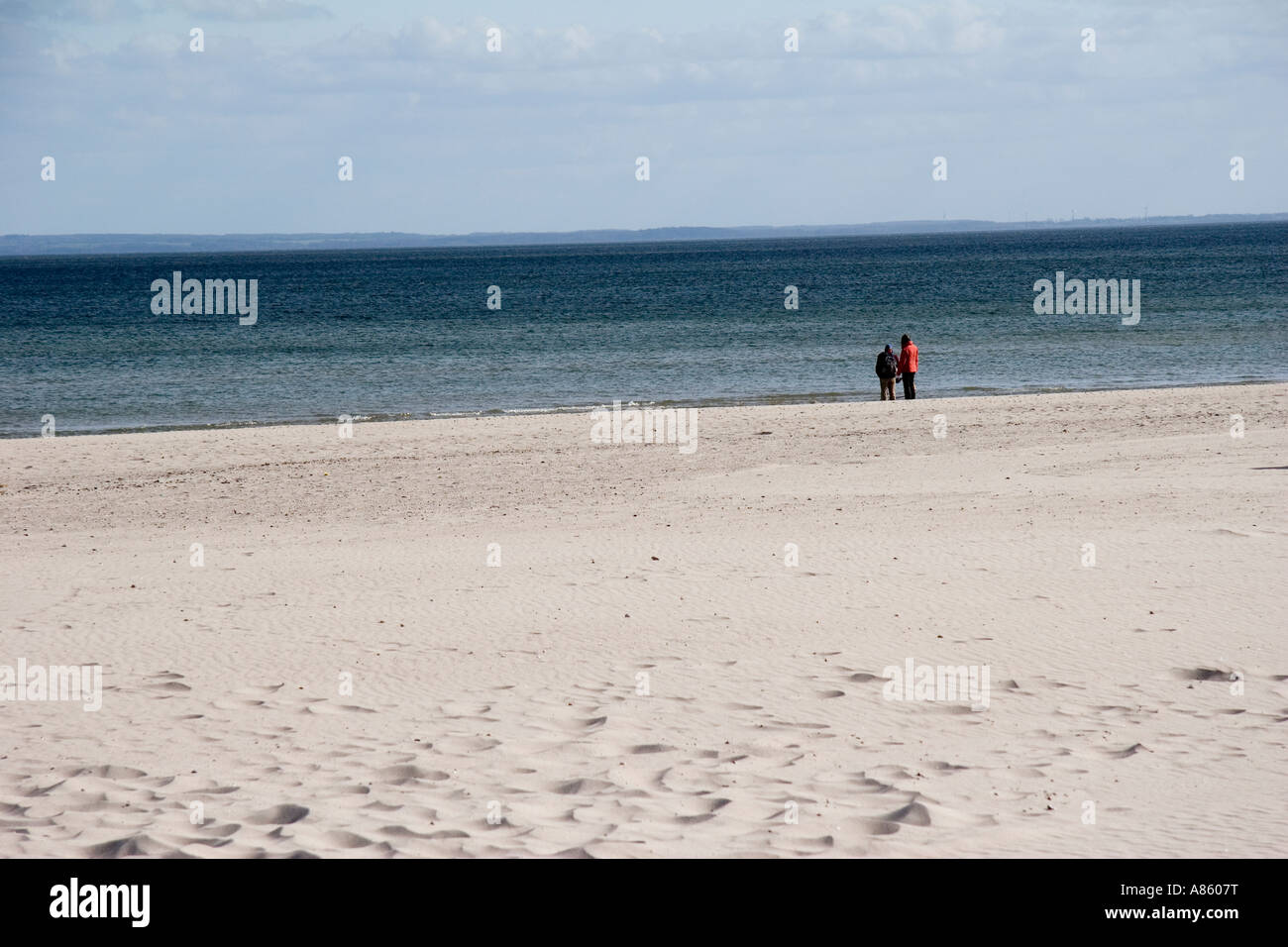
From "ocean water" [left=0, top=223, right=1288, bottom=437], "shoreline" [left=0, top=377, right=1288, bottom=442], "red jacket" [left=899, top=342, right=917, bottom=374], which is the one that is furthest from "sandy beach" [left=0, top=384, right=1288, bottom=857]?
"ocean water" [left=0, top=223, right=1288, bottom=437]

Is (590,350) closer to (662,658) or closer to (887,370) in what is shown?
(887,370)

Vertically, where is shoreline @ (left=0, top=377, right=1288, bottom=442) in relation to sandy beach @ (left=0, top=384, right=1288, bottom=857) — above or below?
above

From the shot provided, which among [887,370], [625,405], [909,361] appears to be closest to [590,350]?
[625,405]

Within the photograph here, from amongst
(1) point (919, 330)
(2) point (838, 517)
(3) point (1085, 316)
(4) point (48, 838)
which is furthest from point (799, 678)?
(3) point (1085, 316)

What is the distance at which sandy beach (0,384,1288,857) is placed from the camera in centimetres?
589

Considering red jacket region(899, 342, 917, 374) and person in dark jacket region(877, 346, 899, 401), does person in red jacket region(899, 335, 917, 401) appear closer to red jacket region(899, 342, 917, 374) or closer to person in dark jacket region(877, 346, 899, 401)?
red jacket region(899, 342, 917, 374)

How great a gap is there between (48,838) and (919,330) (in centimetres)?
4774

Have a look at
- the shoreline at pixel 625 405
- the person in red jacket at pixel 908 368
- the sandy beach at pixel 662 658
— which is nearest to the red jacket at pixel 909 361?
the person in red jacket at pixel 908 368

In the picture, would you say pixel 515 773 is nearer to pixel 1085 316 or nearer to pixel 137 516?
pixel 137 516

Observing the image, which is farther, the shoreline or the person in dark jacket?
the shoreline

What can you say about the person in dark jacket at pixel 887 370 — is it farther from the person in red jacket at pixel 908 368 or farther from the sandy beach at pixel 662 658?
the sandy beach at pixel 662 658

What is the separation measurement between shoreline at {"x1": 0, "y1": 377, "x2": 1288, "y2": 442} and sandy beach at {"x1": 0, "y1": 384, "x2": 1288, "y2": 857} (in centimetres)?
982

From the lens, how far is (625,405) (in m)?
30.2

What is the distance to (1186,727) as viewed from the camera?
7109 mm
